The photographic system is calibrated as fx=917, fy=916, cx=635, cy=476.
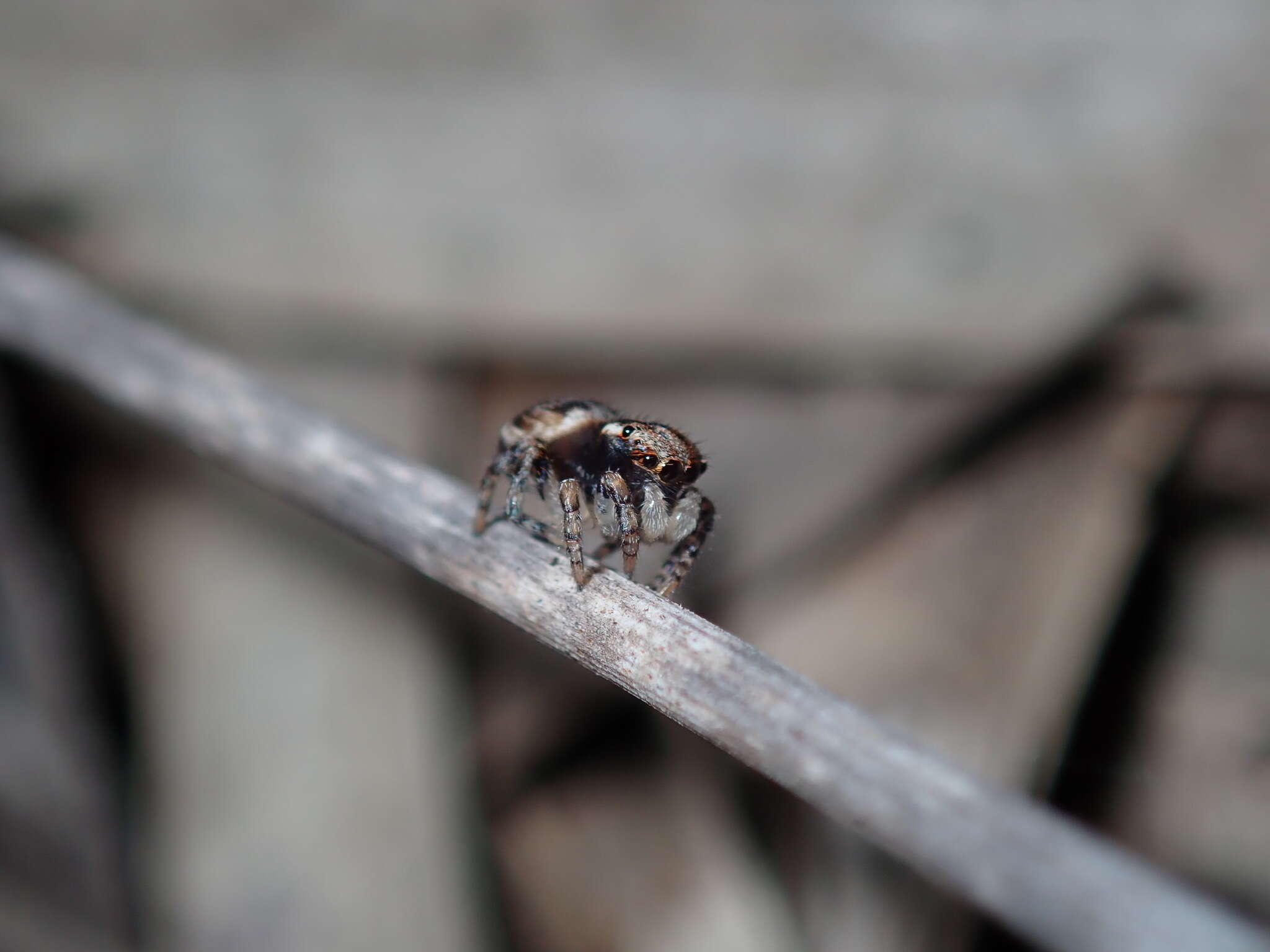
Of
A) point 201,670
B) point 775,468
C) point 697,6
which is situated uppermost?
point 697,6

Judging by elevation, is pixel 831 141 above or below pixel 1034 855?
above

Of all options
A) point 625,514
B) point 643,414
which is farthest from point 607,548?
point 643,414

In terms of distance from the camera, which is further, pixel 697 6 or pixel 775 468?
pixel 697 6

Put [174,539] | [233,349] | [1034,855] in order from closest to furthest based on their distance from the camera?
[1034,855]
[174,539]
[233,349]

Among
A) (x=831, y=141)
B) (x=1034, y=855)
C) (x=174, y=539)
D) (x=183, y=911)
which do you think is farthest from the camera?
(x=831, y=141)

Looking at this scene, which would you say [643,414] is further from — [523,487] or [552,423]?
[523,487]

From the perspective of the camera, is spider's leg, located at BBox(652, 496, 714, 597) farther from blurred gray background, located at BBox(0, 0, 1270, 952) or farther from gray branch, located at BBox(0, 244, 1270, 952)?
blurred gray background, located at BBox(0, 0, 1270, 952)

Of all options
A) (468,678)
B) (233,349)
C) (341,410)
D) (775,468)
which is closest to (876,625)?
(775,468)

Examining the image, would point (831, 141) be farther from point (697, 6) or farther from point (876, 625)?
point (876, 625)
